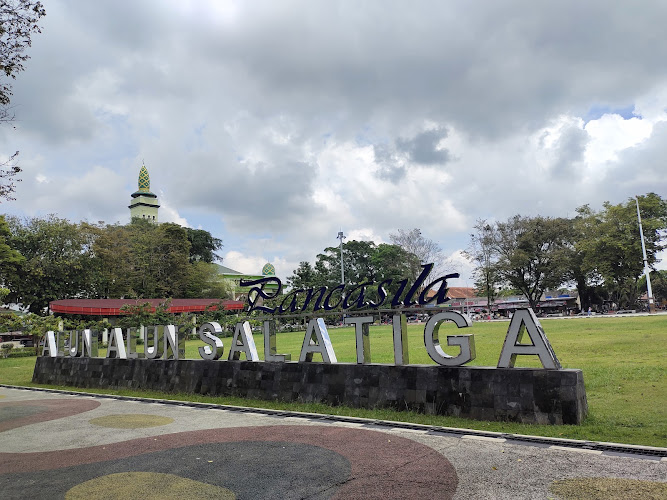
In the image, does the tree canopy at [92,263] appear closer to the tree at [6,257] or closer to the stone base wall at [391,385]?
the tree at [6,257]

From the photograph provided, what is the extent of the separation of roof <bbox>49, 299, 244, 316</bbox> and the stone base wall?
29.3 meters

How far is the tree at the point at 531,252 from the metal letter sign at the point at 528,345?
4741 cm

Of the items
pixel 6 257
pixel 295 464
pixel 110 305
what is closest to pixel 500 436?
pixel 295 464

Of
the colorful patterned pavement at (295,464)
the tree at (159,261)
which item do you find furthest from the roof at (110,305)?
the colorful patterned pavement at (295,464)

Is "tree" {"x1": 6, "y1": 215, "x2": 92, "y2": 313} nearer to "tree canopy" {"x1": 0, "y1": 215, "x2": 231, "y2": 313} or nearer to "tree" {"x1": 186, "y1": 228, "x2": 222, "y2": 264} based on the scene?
"tree canopy" {"x1": 0, "y1": 215, "x2": 231, "y2": 313}

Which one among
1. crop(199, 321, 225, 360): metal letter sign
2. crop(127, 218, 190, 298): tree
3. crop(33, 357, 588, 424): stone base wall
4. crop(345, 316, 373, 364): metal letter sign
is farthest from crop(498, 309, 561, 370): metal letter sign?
crop(127, 218, 190, 298): tree

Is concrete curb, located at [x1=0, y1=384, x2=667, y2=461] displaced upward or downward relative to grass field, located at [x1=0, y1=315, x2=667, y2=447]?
downward

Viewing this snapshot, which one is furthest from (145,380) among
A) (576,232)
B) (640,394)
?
(576,232)

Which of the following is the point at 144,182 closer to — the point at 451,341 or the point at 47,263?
the point at 47,263

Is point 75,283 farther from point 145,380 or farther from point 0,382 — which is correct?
point 145,380

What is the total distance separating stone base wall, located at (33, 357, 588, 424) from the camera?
8.04 meters

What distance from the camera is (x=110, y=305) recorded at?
44.4 meters

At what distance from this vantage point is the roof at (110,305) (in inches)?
1633

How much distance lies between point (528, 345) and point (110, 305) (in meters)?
42.5
